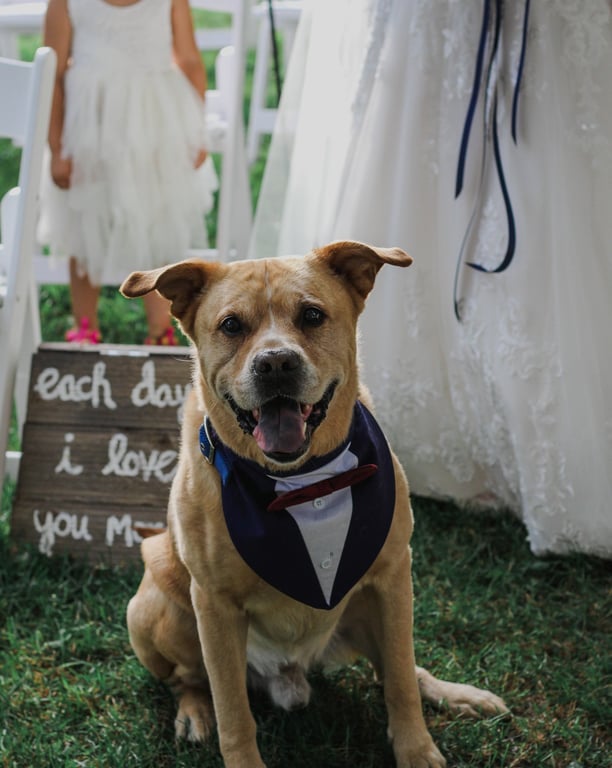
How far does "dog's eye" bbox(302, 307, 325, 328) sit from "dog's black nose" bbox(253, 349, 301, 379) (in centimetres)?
13

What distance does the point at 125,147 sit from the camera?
3.88 m

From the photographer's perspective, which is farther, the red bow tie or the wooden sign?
the wooden sign

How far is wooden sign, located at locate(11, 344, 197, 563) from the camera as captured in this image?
3.12m

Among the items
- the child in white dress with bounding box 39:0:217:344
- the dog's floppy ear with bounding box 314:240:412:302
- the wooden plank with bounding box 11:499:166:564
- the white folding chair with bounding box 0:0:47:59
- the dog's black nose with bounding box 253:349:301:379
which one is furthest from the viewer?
the white folding chair with bounding box 0:0:47:59

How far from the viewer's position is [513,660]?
257 centimetres

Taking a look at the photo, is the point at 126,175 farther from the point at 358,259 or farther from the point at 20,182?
the point at 358,259

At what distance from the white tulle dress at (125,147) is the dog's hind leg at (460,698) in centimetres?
230

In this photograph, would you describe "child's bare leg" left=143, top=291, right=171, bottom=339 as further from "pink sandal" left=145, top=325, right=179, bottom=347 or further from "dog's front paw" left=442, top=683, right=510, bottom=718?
"dog's front paw" left=442, top=683, right=510, bottom=718

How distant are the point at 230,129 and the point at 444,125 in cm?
146

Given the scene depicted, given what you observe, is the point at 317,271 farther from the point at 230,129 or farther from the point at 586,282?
the point at 230,129

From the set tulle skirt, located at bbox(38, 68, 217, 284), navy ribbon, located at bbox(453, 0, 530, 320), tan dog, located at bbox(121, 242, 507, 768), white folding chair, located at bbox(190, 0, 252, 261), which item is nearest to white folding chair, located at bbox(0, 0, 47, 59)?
white folding chair, located at bbox(190, 0, 252, 261)

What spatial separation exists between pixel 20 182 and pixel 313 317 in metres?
1.51

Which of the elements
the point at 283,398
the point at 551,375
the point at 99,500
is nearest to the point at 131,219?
the point at 99,500

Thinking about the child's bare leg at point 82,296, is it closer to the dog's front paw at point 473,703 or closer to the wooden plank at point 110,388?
the wooden plank at point 110,388
